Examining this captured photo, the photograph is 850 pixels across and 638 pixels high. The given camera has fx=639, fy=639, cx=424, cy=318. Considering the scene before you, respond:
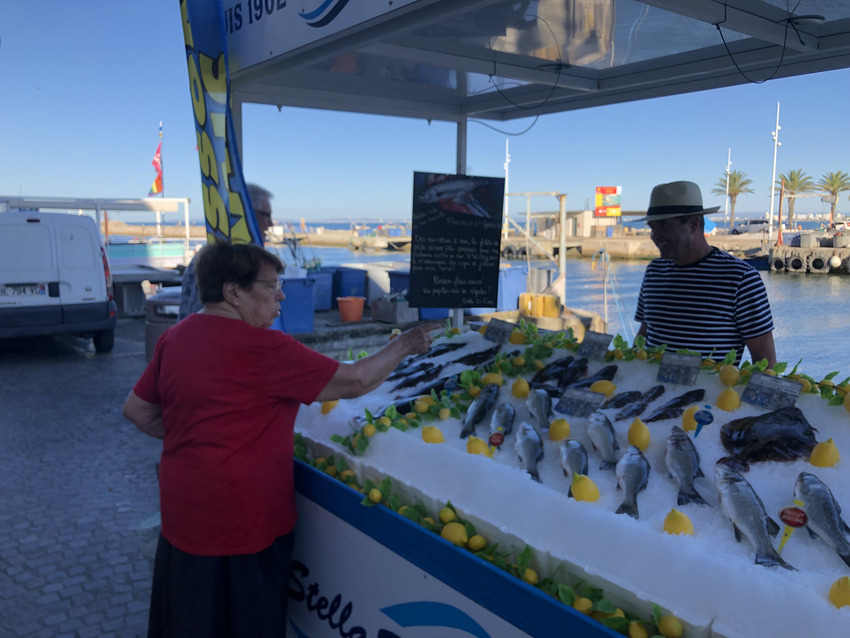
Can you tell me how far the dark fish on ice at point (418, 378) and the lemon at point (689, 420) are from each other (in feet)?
3.88

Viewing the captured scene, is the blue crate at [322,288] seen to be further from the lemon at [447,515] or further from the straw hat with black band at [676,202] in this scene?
the lemon at [447,515]

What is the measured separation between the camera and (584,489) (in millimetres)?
1787

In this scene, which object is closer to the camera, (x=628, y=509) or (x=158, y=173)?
(x=628, y=509)

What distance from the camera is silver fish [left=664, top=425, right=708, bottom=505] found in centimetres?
178

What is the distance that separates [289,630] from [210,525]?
800 millimetres

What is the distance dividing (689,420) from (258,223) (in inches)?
122

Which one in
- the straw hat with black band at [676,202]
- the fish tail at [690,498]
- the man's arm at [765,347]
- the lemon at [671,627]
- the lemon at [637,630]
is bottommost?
the lemon at [637,630]

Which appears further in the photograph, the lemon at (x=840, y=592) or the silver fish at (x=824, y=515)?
the silver fish at (x=824, y=515)

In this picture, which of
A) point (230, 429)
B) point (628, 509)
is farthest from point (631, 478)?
point (230, 429)

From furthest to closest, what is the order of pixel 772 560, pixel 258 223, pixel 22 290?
pixel 22 290 → pixel 258 223 → pixel 772 560

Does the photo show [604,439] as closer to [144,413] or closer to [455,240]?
[144,413]

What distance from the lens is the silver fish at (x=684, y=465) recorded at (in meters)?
1.78

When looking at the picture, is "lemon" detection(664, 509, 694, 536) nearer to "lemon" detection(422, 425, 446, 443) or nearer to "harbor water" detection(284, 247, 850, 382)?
"lemon" detection(422, 425, 446, 443)

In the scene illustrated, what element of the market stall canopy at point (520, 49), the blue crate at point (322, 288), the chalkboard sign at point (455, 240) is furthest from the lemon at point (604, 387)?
the blue crate at point (322, 288)
